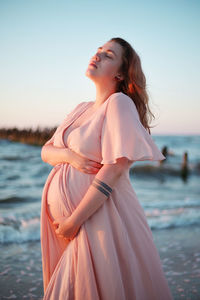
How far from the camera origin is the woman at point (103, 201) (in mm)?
1508

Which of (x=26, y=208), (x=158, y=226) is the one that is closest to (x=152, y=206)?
(x=158, y=226)

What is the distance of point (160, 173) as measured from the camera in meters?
13.4

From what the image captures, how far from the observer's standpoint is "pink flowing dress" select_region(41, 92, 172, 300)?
1.50 meters

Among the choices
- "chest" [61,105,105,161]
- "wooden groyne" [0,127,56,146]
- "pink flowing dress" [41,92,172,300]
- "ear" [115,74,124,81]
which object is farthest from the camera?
"wooden groyne" [0,127,56,146]

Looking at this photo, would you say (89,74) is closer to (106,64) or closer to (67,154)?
(106,64)

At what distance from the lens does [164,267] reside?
144 inches

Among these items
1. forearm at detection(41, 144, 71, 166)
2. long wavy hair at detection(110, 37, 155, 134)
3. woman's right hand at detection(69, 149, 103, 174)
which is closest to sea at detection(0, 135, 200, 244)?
forearm at detection(41, 144, 71, 166)

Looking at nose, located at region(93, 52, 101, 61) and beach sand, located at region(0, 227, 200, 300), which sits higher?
nose, located at region(93, 52, 101, 61)

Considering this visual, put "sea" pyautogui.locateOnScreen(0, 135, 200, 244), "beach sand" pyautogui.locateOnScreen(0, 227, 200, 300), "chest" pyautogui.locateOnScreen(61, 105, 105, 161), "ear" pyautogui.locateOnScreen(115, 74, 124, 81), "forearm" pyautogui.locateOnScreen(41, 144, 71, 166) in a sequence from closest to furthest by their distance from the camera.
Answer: "chest" pyautogui.locateOnScreen(61, 105, 105, 161)
"forearm" pyautogui.locateOnScreen(41, 144, 71, 166)
"ear" pyautogui.locateOnScreen(115, 74, 124, 81)
"beach sand" pyautogui.locateOnScreen(0, 227, 200, 300)
"sea" pyautogui.locateOnScreen(0, 135, 200, 244)

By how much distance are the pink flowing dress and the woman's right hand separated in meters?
0.03

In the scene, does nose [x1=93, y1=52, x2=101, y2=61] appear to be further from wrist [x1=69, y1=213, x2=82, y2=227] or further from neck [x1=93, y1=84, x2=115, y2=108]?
wrist [x1=69, y1=213, x2=82, y2=227]

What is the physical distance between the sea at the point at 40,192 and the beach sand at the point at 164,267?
47 centimetres

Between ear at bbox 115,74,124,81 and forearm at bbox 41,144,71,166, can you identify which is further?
ear at bbox 115,74,124,81

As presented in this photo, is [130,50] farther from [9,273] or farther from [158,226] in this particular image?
[158,226]
